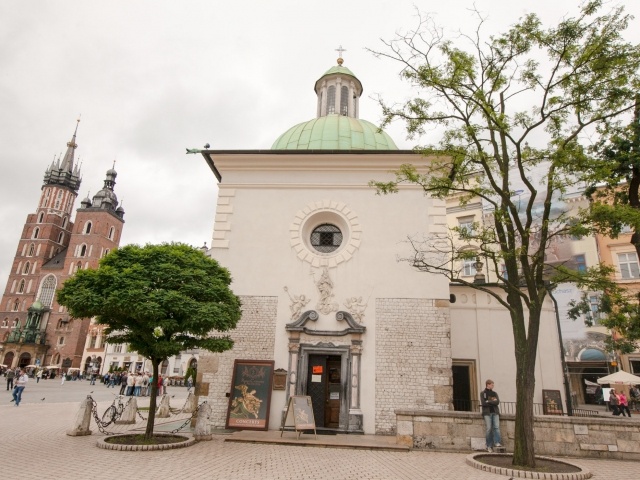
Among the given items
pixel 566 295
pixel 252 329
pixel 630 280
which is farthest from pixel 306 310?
pixel 630 280

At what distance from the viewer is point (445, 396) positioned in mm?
12141

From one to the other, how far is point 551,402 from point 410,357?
5783mm

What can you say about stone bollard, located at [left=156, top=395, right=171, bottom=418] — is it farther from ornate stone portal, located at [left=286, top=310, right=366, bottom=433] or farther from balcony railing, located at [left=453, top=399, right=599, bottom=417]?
balcony railing, located at [left=453, top=399, right=599, bottom=417]

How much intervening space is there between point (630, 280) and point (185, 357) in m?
53.5

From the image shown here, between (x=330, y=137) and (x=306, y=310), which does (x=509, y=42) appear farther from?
(x=306, y=310)

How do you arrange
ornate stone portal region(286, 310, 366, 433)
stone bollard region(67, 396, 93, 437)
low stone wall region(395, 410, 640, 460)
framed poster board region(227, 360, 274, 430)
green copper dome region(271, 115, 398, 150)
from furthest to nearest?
green copper dome region(271, 115, 398, 150) → ornate stone portal region(286, 310, 366, 433) → framed poster board region(227, 360, 274, 430) → stone bollard region(67, 396, 93, 437) → low stone wall region(395, 410, 640, 460)

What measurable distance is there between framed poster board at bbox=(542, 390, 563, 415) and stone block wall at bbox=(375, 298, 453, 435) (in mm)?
4512

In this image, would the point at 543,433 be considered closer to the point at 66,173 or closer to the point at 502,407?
the point at 502,407

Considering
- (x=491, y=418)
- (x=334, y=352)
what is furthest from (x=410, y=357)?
(x=491, y=418)

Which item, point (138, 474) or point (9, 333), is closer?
point (138, 474)

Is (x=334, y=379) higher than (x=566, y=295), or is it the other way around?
(x=566, y=295)

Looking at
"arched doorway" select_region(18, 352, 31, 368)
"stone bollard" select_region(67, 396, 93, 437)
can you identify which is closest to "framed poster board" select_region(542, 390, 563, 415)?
"stone bollard" select_region(67, 396, 93, 437)

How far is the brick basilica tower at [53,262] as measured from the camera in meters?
68.8

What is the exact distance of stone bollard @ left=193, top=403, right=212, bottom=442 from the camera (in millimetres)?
10781
